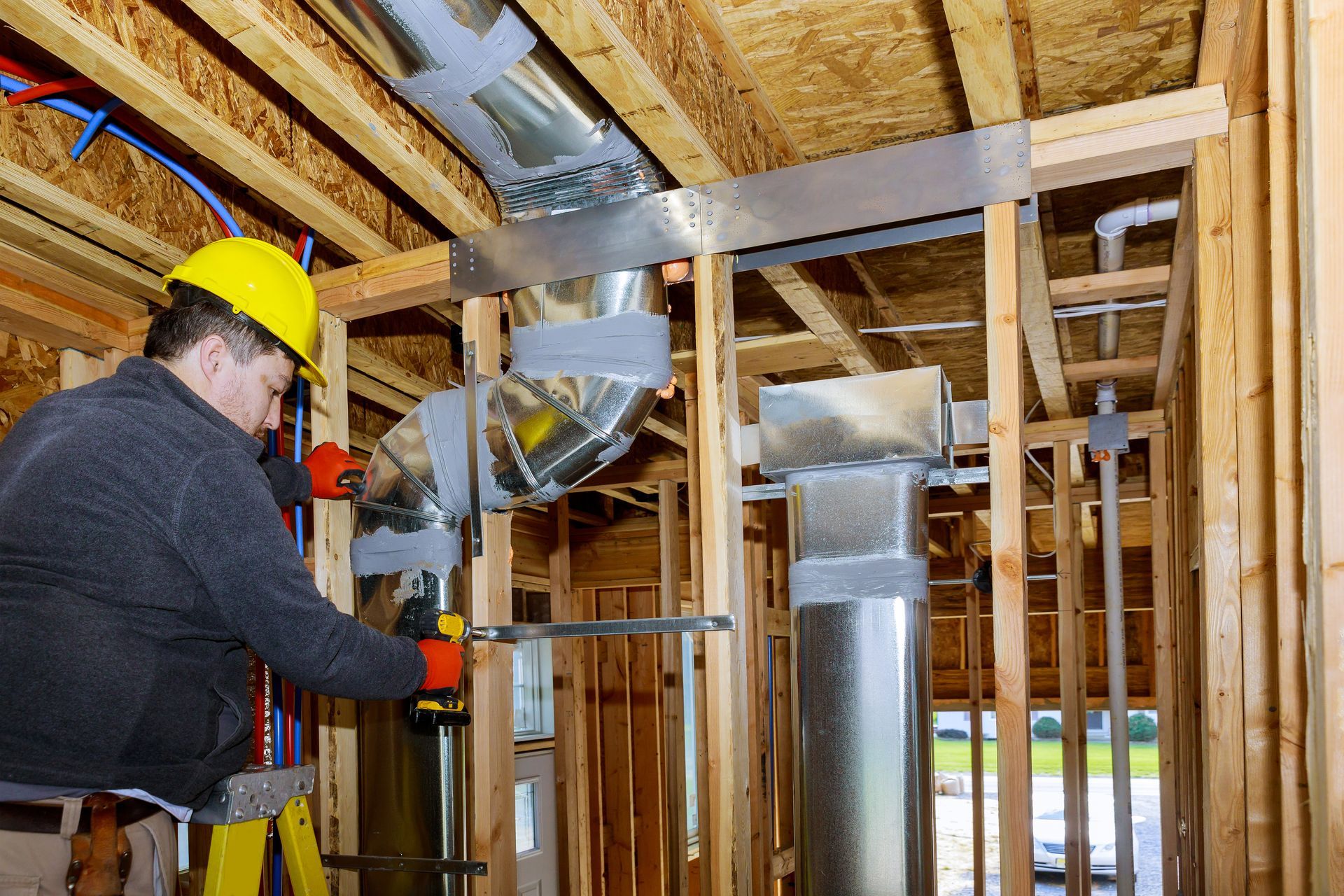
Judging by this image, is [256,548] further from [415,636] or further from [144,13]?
[144,13]

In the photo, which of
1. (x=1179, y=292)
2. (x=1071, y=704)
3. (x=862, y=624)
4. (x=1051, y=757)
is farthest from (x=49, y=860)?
(x=1051, y=757)

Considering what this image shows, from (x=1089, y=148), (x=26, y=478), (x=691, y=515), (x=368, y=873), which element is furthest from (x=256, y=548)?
(x=691, y=515)

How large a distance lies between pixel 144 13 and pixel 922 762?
83.7 inches

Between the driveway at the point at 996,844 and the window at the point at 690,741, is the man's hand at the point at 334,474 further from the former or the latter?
the driveway at the point at 996,844

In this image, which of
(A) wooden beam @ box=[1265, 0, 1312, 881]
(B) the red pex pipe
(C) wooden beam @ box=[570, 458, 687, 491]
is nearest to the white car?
(C) wooden beam @ box=[570, 458, 687, 491]

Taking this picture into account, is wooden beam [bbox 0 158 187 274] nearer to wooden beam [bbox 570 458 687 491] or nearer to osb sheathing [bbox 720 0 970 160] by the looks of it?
osb sheathing [bbox 720 0 970 160]

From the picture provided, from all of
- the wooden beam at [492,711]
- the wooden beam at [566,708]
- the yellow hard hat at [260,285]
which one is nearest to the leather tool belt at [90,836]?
the yellow hard hat at [260,285]

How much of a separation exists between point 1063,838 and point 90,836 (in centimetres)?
696

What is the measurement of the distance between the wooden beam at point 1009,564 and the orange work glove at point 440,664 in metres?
1.00

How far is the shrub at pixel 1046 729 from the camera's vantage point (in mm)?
16234

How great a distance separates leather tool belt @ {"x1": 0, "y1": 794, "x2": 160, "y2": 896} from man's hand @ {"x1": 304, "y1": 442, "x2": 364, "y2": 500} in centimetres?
118

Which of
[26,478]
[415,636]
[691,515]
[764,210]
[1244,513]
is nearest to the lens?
[26,478]

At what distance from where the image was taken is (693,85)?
2.20 meters

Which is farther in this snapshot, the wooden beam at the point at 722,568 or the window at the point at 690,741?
the window at the point at 690,741
